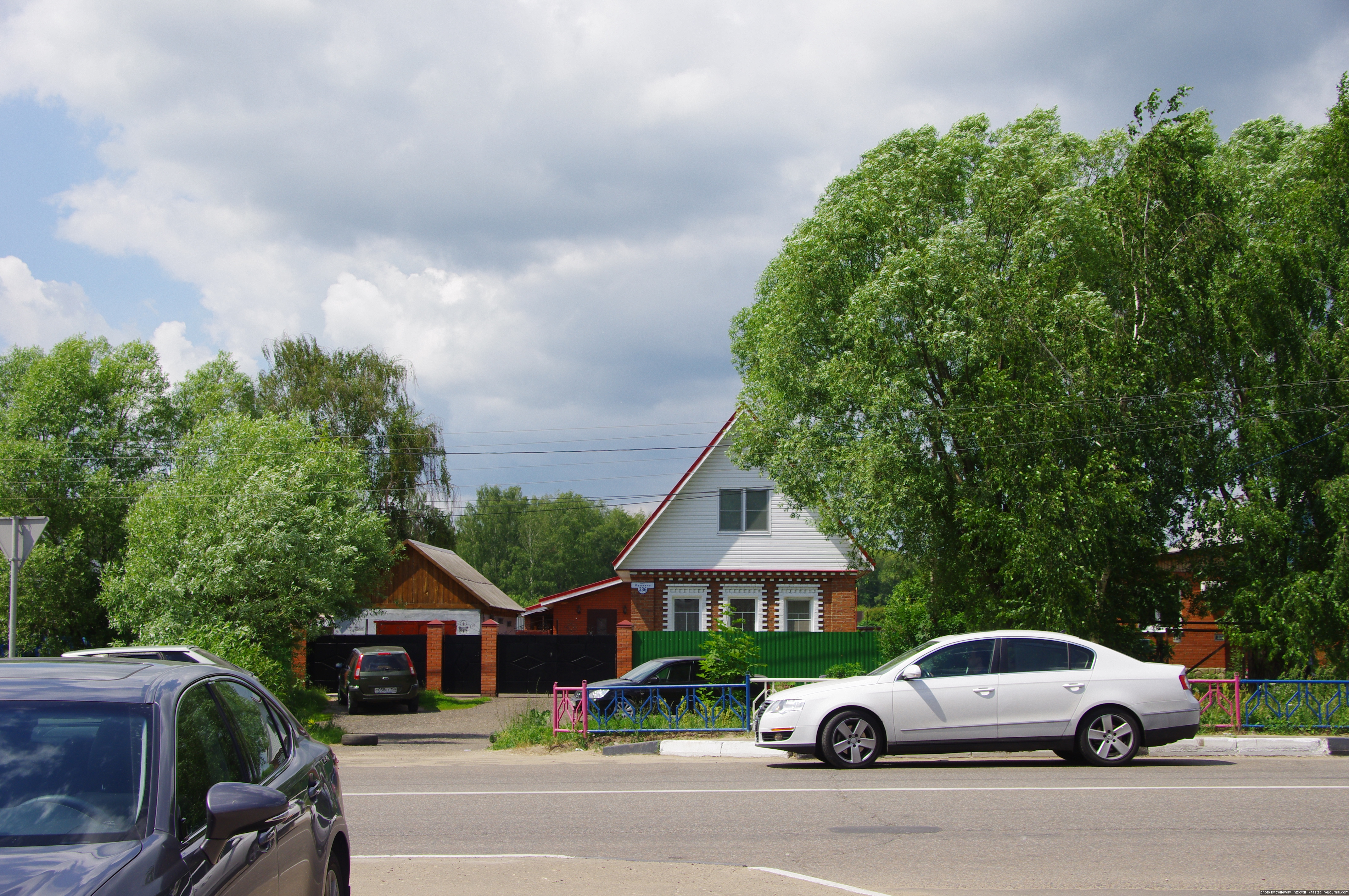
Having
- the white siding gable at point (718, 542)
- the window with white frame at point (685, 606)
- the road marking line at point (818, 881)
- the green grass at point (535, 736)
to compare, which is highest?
the white siding gable at point (718, 542)

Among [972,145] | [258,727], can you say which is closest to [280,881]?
[258,727]

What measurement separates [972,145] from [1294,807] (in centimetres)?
1682

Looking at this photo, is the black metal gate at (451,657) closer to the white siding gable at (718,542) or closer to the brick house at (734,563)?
the brick house at (734,563)

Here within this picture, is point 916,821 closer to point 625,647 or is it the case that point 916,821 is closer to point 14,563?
point 14,563

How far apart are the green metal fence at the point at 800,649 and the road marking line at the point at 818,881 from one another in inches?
882

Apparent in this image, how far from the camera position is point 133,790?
3438mm

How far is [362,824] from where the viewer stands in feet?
30.3

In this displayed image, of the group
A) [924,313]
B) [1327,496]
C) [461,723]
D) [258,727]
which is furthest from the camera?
[461,723]

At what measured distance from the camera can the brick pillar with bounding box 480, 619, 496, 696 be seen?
Result: 31781mm

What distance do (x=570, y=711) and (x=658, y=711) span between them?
1.31 metres

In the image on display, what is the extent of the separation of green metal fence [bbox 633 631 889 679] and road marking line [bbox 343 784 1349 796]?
1857cm

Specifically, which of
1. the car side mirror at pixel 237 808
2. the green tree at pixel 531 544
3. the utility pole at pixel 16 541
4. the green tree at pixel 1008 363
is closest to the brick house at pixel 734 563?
the green tree at pixel 1008 363

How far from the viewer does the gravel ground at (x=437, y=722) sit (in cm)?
2036

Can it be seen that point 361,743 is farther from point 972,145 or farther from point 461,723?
point 972,145
